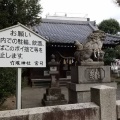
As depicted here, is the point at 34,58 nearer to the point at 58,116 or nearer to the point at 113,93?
the point at 58,116

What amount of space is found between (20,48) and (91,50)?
3.24m

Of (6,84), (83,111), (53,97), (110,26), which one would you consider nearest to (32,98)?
(53,97)

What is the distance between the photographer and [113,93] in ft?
10.0

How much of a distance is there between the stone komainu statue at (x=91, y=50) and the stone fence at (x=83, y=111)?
2914 mm

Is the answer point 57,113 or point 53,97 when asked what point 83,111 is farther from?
point 53,97

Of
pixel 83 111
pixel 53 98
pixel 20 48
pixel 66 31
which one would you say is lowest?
pixel 53 98

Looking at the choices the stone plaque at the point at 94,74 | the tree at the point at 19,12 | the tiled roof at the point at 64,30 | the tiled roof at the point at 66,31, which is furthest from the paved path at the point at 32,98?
the tiled roof at the point at 64,30

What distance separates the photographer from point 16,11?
9.24 m

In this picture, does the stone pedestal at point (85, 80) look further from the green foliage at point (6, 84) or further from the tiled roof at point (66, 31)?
the tiled roof at point (66, 31)

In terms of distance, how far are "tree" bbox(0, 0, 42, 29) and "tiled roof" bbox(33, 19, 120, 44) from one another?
12.5 feet

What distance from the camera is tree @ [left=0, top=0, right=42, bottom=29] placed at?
881 cm

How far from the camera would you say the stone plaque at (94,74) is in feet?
19.1

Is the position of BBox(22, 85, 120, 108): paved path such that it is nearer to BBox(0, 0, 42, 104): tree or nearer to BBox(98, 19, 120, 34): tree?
BBox(0, 0, 42, 104): tree

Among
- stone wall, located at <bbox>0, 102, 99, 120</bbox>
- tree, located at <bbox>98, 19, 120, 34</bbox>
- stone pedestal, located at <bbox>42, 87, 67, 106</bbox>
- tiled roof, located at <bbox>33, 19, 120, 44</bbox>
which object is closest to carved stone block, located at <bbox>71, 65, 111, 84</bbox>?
stone pedestal, located at <bbox>42, 87, 67, 106</bbox>
